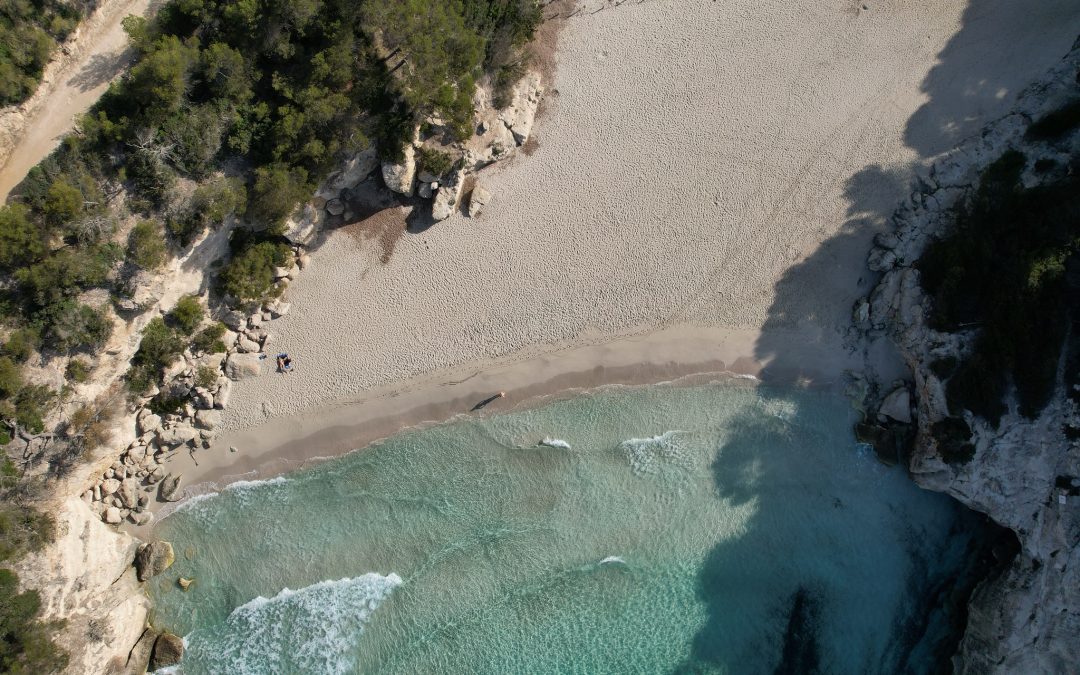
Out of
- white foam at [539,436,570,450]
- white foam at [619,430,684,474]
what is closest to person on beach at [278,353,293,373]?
white foam at [539,436,570,450]

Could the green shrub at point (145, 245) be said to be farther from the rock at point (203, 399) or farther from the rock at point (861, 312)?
the rock at point (861, 312)

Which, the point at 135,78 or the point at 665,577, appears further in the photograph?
the point at 665,577

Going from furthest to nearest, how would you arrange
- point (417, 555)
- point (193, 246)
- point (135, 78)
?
point (417, 555)
point (193, 246)
point (135, 78)

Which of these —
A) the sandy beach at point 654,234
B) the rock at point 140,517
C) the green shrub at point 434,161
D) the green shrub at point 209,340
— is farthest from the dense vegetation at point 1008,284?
the rock at point 140,517

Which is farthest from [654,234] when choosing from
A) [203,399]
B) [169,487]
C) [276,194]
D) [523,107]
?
[169,487]

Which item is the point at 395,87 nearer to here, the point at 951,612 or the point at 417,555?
the point at 417,555

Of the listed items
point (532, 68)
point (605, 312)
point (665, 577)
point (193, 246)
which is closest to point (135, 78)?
point (193, 246)

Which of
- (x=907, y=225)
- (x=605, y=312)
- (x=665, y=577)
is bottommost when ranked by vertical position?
(x=665, y=577)
